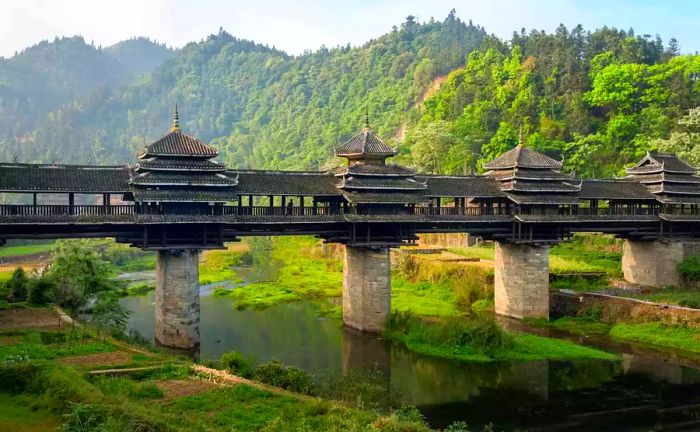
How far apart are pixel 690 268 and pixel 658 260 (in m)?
2.05

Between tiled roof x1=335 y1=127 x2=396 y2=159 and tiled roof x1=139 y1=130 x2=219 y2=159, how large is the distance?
7.96 m

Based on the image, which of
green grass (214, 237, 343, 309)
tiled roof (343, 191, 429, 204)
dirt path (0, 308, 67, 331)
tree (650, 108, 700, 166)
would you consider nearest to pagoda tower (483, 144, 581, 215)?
tiled roof (343, 191, 429, 204)

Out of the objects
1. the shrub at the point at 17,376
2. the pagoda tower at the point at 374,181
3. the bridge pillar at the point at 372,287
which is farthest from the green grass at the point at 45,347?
the pagoda tower at the point at 374,181

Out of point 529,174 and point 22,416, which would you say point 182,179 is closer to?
point 22,416

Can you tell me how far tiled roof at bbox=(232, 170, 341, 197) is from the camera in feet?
112

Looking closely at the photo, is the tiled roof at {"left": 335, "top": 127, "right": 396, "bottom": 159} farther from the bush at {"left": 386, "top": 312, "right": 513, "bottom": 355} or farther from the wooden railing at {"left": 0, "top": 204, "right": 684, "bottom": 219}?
the bush at {"left": 386, "top": 312, "right": 513, "bottom": 355}

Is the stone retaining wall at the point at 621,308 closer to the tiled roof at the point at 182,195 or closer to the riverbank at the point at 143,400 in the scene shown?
the riverbank at the point at 143,400

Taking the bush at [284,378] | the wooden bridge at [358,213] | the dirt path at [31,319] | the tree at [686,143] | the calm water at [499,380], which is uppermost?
the tree at [686,143]

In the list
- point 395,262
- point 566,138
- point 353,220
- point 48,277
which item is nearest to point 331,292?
point 395,262

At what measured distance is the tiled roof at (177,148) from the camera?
3133 centimetres

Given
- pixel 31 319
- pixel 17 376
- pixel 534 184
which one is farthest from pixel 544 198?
pixel 17 376

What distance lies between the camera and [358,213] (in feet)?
119

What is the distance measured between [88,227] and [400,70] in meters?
127

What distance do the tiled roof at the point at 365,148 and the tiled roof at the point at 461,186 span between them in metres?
3.24
